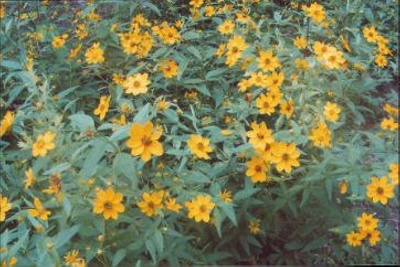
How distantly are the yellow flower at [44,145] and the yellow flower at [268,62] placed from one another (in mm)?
859

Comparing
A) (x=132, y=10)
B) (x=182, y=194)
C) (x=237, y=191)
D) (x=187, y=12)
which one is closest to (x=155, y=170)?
(x=182, y=194)

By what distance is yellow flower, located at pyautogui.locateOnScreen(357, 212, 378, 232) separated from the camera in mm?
1796

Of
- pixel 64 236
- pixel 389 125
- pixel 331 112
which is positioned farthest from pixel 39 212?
pixel 389 125

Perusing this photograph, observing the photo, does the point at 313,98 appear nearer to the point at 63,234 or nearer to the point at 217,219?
the point at 217,219

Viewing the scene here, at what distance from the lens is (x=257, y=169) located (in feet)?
5.90

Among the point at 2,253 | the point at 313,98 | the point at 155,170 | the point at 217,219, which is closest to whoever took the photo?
the point at 2,253

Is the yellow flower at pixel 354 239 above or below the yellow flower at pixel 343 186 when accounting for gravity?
below

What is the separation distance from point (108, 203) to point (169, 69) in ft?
3.32

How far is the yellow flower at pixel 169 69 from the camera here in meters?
2.50

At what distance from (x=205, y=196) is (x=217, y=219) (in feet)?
0.29

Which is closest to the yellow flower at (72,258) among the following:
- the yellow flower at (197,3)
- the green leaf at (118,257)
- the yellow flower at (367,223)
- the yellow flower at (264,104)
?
the green leaf at (118,257)

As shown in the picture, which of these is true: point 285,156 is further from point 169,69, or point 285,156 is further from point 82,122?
point 169,69

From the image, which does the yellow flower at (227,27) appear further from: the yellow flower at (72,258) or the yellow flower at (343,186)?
the yellow flower at (72,258)

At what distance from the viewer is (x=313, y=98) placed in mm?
Answer: 2074
